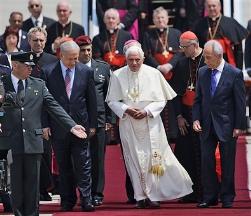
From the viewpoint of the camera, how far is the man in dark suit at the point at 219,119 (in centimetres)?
1425

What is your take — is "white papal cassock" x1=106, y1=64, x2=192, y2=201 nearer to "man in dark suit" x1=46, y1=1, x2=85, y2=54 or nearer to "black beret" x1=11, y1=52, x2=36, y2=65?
"black beret" x1=11, y1=52, x2=36, y2=65

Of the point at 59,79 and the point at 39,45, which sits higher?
the point at 39,45

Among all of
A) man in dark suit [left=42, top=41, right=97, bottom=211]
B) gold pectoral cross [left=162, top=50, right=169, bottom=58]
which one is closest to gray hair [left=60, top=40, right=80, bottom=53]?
man in dark suit [left=42, top=41, right=97, bottom=211]

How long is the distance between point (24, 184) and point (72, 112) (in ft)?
4.84

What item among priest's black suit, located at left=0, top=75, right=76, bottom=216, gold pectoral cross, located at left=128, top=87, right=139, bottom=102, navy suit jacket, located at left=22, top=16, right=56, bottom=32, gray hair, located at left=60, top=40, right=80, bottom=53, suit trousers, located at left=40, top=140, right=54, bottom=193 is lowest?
suit trousers, located at left=40, top=140, right=54, bottom=193

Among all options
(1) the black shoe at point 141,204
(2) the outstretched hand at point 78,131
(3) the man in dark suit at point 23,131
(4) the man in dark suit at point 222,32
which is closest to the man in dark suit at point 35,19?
(4) the man in dark suit at point 222,32

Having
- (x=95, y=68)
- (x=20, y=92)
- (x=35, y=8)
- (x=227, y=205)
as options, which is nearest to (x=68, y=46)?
(x=95, y=68)

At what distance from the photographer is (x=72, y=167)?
564 inches

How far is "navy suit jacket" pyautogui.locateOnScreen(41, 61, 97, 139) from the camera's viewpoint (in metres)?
14.2

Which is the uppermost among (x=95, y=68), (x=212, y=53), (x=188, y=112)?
(x=212, y=53)

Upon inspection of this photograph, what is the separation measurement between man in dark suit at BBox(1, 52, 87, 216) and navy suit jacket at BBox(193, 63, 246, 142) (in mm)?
2083

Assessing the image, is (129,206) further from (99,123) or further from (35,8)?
(35,8)

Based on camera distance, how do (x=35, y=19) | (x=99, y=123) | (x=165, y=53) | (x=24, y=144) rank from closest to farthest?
(x=24, y=144) → (x=99, y=123) → (x=165, y=53) → (x=35, y=19)

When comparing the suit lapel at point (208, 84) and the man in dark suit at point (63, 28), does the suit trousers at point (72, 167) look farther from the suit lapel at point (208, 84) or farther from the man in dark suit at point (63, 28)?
the man in dark suit at point (63, 28)
